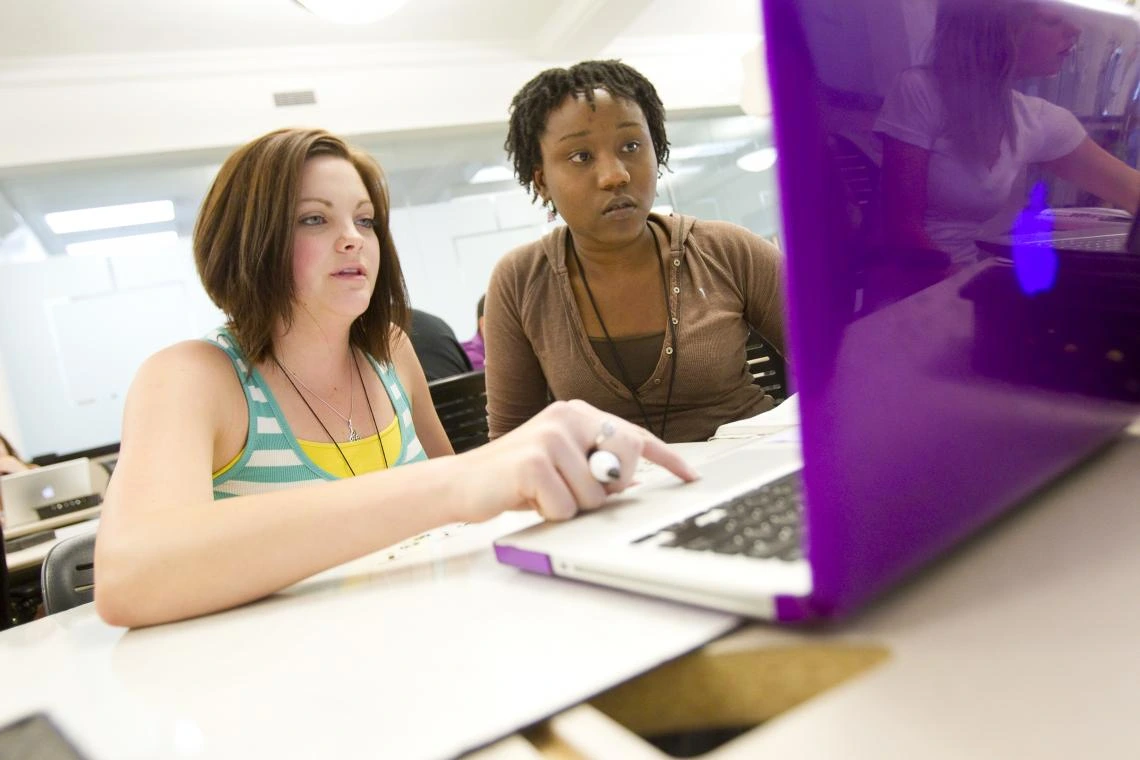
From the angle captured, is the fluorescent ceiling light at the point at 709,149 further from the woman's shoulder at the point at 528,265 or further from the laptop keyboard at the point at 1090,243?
the laptop keyboard at the point at 1090,243

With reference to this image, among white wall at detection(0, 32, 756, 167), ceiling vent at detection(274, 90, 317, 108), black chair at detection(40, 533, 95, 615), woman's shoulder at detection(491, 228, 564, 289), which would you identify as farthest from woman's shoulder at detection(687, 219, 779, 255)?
ceiling vent at detection(274, 90, 317, 108)

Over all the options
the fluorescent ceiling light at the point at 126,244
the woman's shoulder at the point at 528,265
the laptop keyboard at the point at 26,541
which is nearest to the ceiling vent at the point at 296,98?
the fluorescent ceiling light at the point at 126,244

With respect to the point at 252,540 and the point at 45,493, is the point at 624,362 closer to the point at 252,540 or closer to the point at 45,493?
the point at 252,540

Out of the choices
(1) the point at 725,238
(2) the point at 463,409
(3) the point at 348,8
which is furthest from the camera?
(3) the point at 348,8

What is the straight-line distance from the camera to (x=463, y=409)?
213cm

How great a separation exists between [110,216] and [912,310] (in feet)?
18.1

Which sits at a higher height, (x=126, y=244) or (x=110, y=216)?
(x=110, y=216)

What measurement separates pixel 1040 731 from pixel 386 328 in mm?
1226

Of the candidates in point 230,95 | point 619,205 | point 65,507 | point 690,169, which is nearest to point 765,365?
point 619,205

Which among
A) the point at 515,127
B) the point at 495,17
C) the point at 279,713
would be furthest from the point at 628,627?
the point at 495,17

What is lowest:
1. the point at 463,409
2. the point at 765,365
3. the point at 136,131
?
the point at 463,409

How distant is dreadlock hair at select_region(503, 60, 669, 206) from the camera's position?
152 centimetres

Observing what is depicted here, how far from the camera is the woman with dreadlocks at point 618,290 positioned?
1.44 metres

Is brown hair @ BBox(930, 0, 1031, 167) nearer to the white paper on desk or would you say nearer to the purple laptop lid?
the purple laptop lid
